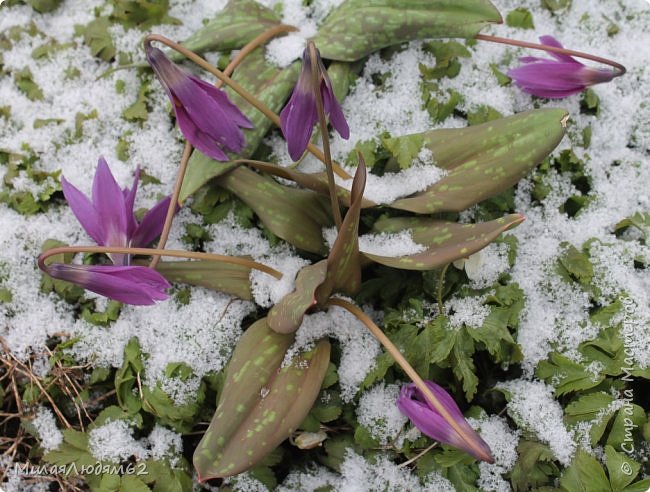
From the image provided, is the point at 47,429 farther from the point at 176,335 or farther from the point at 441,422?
the point at 441,422

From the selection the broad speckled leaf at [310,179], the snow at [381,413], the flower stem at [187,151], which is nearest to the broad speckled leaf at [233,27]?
the flower stem at [187,151]

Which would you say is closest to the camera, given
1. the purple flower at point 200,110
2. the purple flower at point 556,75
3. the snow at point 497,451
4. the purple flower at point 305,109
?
the purple flower at point 305,109

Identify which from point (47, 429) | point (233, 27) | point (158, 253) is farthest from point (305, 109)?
point (47, 429)

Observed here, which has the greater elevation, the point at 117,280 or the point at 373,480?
the point at 117,280

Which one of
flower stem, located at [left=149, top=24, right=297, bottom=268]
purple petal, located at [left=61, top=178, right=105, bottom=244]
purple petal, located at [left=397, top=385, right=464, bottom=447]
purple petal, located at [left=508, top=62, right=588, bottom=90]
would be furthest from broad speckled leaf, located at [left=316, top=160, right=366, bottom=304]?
purple petal, located at [left=508, top=62, right=588, bottom=90]

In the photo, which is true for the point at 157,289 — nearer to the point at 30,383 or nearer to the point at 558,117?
the point at 30,383

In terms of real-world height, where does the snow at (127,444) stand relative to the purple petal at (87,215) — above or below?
below

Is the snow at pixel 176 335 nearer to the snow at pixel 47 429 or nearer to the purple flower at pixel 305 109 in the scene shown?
the snow at pixel 47 429
